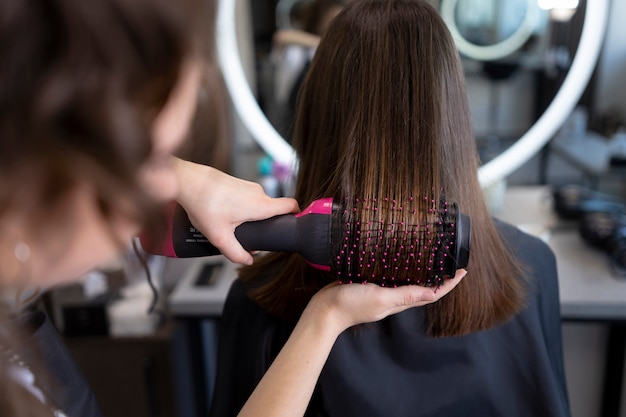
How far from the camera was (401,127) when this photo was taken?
688mm

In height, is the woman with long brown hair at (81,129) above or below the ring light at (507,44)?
below

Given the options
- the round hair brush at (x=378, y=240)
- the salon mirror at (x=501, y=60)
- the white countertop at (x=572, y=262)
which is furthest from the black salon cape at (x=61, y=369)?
the white countertop at (x=572, y=262)

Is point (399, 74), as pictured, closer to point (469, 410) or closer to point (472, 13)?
point (469, 410)

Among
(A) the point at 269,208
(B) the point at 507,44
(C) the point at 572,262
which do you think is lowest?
(C) the point at 572,262

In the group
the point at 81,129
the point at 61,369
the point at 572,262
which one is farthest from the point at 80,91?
the point at 572,262

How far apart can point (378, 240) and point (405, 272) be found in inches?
2.0

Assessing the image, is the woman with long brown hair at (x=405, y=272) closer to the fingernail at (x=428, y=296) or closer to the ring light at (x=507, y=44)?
the fingernail at (x=428, y=296)

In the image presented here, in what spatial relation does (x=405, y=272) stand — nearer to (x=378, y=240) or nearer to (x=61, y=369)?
(x=378, y=240)

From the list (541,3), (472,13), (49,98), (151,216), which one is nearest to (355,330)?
(151,216)

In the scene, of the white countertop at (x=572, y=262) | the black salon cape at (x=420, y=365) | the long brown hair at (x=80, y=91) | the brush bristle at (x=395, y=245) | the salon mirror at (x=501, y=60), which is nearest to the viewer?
the long brown hair at (x=80, y=91)

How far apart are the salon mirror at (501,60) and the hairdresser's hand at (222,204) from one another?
0.60 metres

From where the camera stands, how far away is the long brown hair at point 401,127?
2.22 ft

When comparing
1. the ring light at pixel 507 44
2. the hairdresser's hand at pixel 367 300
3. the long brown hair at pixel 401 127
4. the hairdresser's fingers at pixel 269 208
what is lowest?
the hairdresser's hand at pixel 367 300

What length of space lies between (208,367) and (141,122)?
49.9 inches
